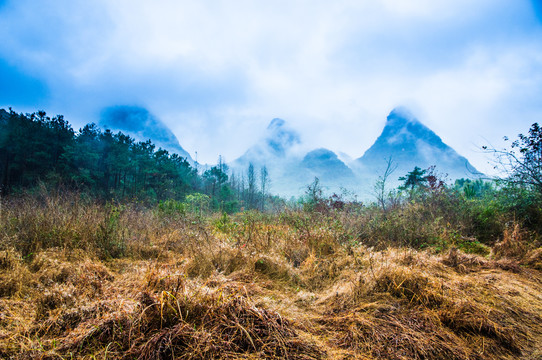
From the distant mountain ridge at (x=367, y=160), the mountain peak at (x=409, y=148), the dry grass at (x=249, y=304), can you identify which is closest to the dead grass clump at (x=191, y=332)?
the dry grass at (x=249, y=304)

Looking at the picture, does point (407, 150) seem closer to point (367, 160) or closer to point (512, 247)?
point (367, 160)

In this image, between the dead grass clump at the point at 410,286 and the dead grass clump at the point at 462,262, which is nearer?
the dead grass clump at the point at 410,286

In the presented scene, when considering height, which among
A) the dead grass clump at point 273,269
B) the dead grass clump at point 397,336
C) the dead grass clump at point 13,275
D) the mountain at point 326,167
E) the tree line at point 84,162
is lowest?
the dead grass clump at point 397,336

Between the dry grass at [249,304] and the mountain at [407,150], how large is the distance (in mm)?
145423

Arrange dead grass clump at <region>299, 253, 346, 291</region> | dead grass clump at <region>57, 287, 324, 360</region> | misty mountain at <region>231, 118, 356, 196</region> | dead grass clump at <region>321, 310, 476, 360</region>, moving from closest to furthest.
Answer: dead grass clump at <region>57, 287, 324, 360</region>, dead grass clump at <region>321, 310, 476, 360</region>, dead grass clump at <region>299, 253, 346, 291</region>, misty mountain at <region>231, 118, 356, 196</region>

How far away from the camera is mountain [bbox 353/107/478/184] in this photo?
5428 inches

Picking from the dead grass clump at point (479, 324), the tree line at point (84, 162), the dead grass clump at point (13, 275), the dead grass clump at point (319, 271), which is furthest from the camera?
the tree line at point (84, 162)

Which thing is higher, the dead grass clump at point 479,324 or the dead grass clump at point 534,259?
the dead grass clump at point 534,259

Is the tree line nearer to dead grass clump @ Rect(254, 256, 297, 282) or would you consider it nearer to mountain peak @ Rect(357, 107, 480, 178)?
dead grass clump @ Rect(254, 256, 297, 282)

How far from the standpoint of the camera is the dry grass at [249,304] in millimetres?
1625

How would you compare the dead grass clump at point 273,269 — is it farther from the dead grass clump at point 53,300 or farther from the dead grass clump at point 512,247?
the dead grass clump at point 512,247

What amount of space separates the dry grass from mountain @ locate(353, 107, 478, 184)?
145 metres

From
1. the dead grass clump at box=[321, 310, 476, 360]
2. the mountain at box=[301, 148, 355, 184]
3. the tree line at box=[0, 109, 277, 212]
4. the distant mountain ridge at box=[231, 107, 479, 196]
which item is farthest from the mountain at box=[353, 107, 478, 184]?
the dead grass clump at box=[321, 310, 476, 360]

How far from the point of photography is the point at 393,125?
169375 mm
